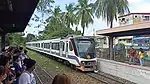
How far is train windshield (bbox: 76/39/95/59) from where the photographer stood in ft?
65.8

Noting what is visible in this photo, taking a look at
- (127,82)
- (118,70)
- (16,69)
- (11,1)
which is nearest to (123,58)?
(118,70)

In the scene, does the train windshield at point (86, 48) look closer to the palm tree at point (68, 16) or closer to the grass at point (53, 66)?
the grass at point (53, 66)

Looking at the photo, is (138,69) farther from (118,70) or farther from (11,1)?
(11,1)

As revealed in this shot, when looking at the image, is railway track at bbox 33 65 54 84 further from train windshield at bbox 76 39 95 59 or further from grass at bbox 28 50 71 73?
train windshield at bbox 76 39 95 59

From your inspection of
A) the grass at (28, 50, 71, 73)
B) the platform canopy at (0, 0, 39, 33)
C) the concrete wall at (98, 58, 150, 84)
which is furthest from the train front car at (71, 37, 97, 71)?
the platform canopy at (0, 0, 39, 33)

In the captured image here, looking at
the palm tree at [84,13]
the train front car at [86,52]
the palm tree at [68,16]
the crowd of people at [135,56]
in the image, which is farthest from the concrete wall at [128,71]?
the palm tree at [68,16]

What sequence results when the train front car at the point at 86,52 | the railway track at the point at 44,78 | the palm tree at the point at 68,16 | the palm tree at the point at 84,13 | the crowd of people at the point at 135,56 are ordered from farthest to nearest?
the palm tree at the point at 68,16 → the palm tree at the point at 84,13 → the crowd of people at the point at 135,56 → the train front car at the point at 86,52 → the railway track at the point at 44,78

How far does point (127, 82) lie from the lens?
1493 cm

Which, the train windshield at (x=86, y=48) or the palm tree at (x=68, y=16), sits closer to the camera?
the train windshield at (x=86, y=48)

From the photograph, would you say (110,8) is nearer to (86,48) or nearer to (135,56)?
(135,56)

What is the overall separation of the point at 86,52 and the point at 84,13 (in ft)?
110

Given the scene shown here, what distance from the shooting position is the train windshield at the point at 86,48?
20047 millimetres

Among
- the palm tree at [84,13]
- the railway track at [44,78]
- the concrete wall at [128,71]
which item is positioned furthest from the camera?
the palm tree at [84,13]

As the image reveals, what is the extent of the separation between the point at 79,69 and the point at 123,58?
4827mm
